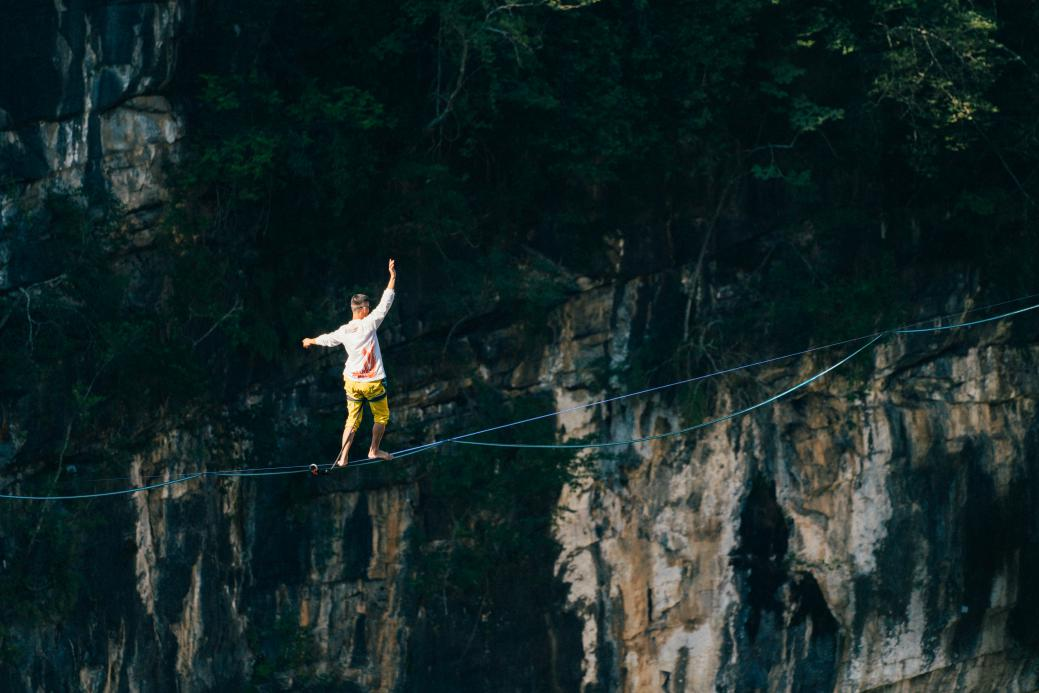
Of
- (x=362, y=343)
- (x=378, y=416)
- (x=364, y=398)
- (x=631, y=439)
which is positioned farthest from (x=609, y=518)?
(x=362, y=343)

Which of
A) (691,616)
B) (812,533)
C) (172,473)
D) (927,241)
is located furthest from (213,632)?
(927,241)

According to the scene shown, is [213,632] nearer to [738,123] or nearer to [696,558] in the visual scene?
[696,558]

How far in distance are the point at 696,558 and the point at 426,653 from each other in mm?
A: 3197

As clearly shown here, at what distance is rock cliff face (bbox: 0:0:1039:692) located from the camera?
18.0 m

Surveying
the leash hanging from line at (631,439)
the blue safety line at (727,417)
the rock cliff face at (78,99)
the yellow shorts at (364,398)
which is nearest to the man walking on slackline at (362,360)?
the yellow shorts at (364,398)

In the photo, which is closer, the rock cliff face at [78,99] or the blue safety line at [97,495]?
the rock cliff face at [78,99]

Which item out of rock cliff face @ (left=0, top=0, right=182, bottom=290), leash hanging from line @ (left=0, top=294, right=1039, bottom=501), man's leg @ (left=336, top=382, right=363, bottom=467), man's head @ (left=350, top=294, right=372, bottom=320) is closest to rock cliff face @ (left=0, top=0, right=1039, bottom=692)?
rock cliff face @ (left=0, top=0, right=182, bottom=290)

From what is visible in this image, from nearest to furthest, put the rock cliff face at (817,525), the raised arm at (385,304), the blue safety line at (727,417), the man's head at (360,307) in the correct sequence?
the raised arm at (385,304), the man's head at (360,307), the blue safety line at (727,417), the rock cliff face at (817,525)

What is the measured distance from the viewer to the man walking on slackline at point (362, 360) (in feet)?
48.1

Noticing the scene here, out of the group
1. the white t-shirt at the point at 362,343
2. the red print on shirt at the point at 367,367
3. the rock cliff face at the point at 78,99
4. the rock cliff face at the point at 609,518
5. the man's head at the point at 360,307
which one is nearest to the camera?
the man's head at the point at 360,307

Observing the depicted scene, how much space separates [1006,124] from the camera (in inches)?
815

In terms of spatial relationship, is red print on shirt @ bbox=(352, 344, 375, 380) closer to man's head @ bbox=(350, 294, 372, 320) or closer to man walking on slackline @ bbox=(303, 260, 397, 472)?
man walking on slackline @ bbox=(303, 260, 397, 472)

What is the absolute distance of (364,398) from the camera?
601 inches

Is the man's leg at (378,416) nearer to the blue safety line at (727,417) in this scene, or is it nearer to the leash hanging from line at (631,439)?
the leash hanging from line at (631,439)
